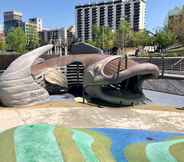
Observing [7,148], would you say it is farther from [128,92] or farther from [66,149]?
[128,92]

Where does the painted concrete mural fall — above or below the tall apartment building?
below

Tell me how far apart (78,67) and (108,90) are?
3.41 m

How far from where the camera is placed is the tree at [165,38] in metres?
55.9

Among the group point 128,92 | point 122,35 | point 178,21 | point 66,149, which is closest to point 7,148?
point 66,149

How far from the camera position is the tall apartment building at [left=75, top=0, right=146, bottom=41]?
10569 centimetres

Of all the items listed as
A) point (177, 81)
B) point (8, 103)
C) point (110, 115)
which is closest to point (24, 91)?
point (8, 103)

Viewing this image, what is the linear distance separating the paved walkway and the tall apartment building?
92875mm

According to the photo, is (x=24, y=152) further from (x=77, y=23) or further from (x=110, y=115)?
(x=77, y=23)

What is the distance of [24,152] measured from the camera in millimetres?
5172

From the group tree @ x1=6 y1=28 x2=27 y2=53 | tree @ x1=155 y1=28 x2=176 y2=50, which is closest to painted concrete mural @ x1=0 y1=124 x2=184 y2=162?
tree @ x1=155 y1=28 x2=176 y2=50

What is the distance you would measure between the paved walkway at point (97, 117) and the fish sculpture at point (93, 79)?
106cm

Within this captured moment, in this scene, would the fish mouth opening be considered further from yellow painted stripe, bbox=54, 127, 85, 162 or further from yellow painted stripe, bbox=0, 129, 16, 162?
yellow painted stripe, bbox=0, 129, 16, 162

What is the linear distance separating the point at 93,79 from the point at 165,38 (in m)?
44.7

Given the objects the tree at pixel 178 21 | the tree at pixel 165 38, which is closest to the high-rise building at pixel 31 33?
the tree at pixel 165 38
